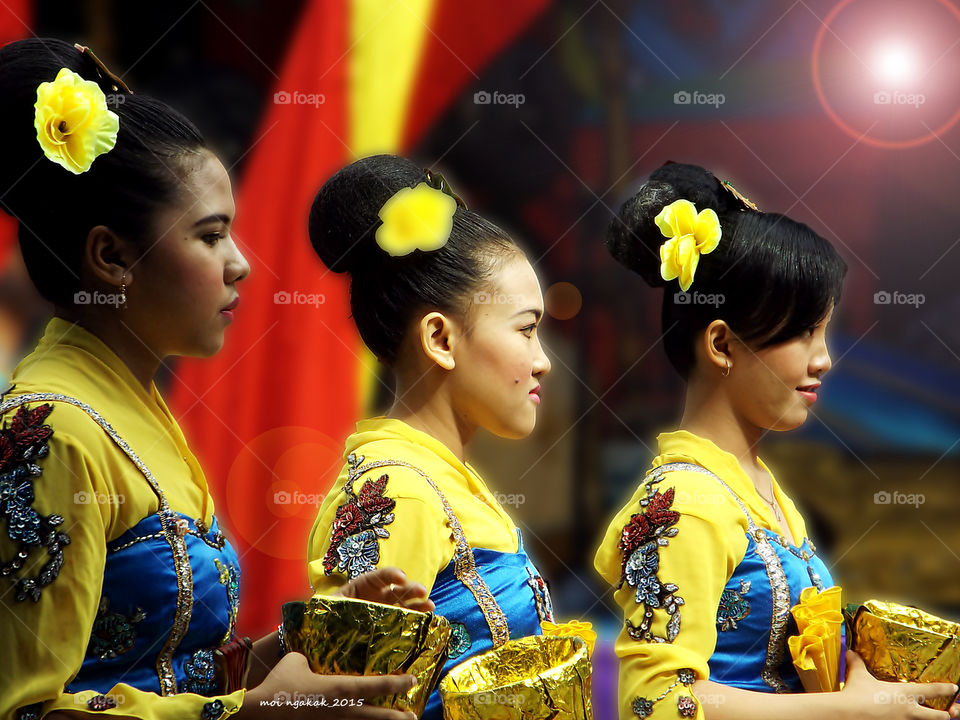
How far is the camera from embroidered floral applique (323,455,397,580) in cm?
155

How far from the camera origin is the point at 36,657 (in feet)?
4.35

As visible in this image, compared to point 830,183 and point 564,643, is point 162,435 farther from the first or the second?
point 830,183

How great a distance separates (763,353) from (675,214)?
10.7 inches

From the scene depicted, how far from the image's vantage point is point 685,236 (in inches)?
75.4

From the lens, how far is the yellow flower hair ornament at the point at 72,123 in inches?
57.7

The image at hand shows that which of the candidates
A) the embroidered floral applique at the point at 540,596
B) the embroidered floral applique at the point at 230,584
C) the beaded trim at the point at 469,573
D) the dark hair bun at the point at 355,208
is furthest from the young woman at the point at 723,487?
the embroidered floral applique at the point at 230,584

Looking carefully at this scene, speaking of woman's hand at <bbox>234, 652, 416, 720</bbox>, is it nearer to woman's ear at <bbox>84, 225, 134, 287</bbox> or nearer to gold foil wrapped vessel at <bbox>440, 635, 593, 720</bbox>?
gold foil wrapped vessel at <bbox>440, 635, 593, 720</bbox>

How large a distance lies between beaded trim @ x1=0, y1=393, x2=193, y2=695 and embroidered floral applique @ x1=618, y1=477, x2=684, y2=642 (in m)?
Answer: 0.66

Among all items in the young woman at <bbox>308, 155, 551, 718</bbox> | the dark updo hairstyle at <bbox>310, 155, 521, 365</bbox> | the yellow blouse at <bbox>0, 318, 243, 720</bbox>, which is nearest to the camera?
the yellow blouse at <bbox>0, 318, 243, 720</bbox>

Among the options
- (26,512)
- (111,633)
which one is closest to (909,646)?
(111,633)

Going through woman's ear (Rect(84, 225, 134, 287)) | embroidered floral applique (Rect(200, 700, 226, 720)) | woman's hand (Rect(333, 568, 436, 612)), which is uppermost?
woman's ear (Rect(84, 225, 134, 287))

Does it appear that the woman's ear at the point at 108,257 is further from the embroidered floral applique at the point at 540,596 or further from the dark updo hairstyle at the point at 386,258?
the embroidered floral applique at the point at 540,596
